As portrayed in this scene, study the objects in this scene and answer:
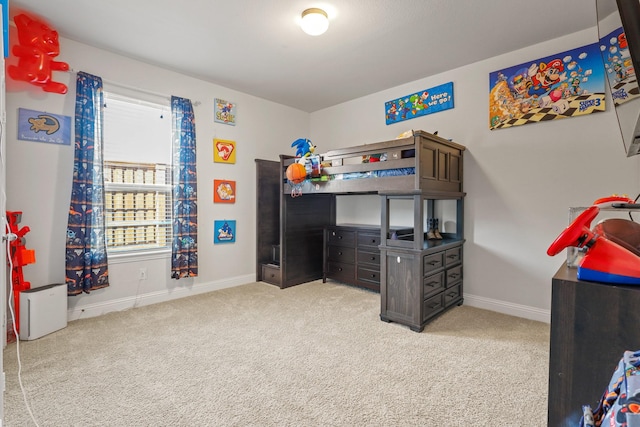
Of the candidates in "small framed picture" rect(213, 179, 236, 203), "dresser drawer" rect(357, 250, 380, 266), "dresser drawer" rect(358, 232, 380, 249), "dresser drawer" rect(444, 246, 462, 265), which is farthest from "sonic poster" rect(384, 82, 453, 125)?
"small framed picture" rect(213, 179, 236, 203)

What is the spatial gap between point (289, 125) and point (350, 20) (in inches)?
87.7

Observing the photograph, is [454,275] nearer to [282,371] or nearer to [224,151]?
[282,371]

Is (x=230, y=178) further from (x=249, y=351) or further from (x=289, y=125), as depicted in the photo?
(x=249, y=351)

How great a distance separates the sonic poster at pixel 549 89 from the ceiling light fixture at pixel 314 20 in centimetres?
177

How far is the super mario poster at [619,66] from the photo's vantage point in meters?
0.96

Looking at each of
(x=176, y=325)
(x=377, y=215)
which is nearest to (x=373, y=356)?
(x=176, y=325)

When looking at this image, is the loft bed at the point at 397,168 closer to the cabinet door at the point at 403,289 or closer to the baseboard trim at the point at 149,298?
the cabinet door at the point at 403,289

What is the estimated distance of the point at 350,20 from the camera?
239 centimetres

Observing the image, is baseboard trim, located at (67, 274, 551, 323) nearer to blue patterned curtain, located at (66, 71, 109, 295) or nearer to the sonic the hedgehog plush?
blue patterned curtain, located at (66, 71, 109, 295)

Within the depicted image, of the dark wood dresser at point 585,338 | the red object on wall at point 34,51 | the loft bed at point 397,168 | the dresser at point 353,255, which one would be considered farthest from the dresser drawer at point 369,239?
the red object on wall at point 34,51

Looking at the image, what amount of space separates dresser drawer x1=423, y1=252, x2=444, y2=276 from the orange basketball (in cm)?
156

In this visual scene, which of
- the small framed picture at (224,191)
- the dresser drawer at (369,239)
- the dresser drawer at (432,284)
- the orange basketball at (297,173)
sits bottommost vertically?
the dresser drawer at (432,284)

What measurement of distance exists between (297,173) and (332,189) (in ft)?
1.45

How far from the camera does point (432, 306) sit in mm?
2709
